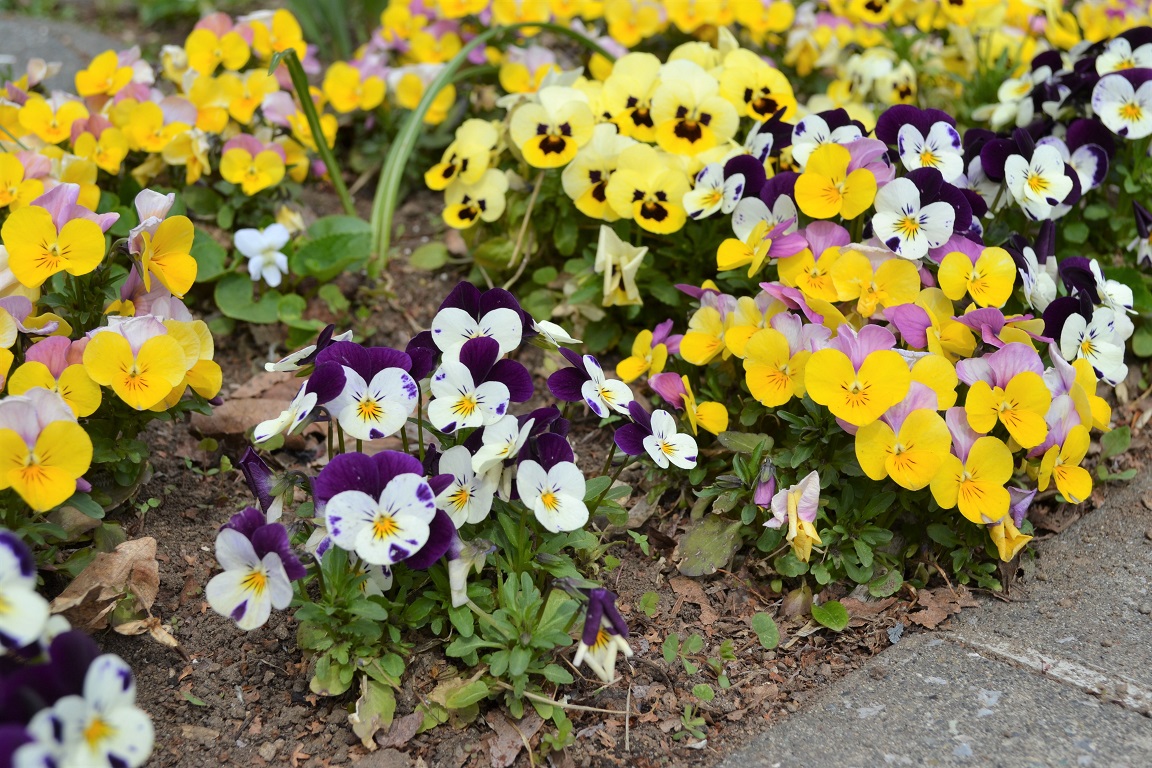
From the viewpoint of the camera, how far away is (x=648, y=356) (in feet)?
8.24

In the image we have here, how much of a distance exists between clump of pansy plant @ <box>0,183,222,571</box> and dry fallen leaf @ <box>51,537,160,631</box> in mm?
89

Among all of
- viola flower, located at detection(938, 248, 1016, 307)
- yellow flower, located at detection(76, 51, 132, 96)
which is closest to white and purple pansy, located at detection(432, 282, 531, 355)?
viola flower, located at detection(938, 248, 1016, 307)

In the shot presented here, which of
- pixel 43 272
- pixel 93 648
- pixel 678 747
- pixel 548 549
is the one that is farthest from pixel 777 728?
pixel 43 272

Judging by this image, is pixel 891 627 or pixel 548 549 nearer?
pixel 548 549

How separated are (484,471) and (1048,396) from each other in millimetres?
1194

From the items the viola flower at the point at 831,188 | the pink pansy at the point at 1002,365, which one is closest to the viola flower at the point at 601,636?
the pink pansy at the point at 1002,365

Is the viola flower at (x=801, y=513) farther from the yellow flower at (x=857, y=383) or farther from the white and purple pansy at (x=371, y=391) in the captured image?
the white and purple pansy at (x=371, y=391)

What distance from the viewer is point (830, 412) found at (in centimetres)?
216

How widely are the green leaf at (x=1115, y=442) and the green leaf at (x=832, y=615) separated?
95cm

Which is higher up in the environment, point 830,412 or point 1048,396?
point 1048,396

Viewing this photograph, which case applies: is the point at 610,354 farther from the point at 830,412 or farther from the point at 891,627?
the point at 891,627

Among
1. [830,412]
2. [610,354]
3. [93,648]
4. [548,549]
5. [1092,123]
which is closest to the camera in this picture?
[93,648]

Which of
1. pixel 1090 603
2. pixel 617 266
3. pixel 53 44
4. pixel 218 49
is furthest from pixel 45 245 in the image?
pixel 53 44

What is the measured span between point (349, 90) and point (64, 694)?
8.66 ft
